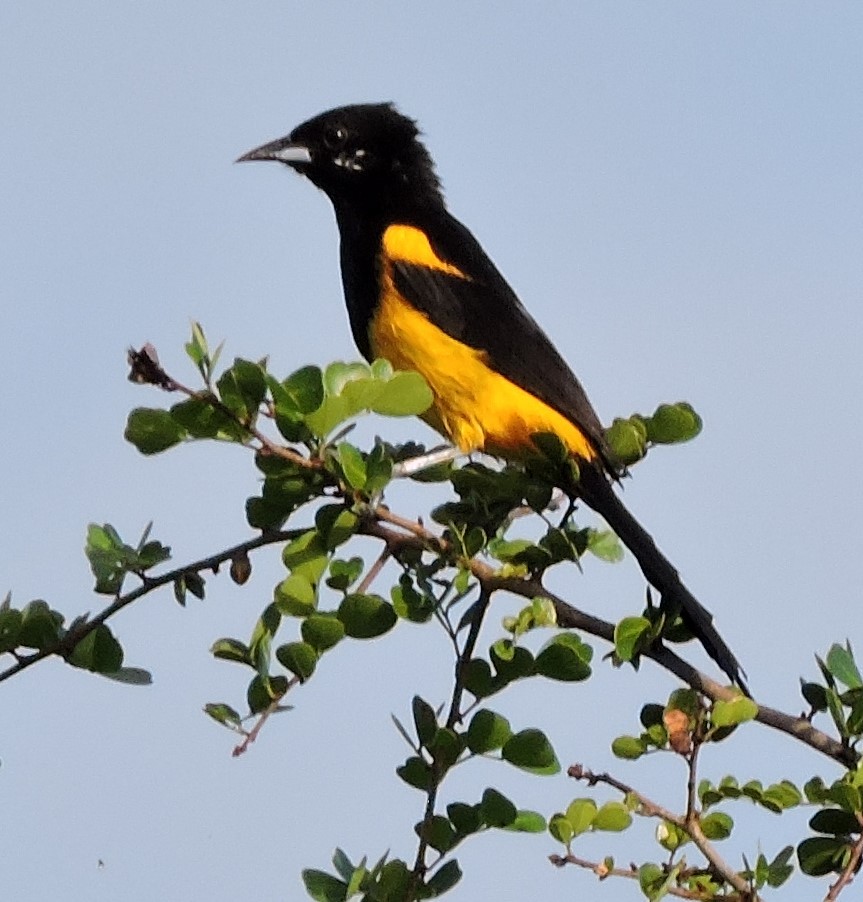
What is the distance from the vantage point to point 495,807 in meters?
2.06

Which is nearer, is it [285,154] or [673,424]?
[673,424]

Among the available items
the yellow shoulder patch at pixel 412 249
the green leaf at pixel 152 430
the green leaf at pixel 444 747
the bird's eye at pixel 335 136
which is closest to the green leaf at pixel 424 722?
the green leaf at pixel 444 747

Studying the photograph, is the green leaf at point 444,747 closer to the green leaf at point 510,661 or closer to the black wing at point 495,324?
the green leaf at point 510,661

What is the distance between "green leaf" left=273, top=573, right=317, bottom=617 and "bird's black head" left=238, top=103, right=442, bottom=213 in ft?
9.18

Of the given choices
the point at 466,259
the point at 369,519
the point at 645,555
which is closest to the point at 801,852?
the point at 369,519

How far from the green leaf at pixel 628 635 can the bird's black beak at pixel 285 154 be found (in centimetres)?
299

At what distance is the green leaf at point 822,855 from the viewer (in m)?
2.18

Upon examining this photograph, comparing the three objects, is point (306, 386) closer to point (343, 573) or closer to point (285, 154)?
point (343, 573)

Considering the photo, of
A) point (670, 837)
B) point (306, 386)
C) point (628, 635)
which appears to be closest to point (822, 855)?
point (670, 837)

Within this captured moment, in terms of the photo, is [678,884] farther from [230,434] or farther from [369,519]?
[230,434]

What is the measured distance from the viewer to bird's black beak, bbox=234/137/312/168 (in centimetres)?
486

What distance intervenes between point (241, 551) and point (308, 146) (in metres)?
2.92

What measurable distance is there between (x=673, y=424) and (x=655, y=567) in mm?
881

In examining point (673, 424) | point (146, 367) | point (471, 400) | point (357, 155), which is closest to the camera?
point (146, 367)
